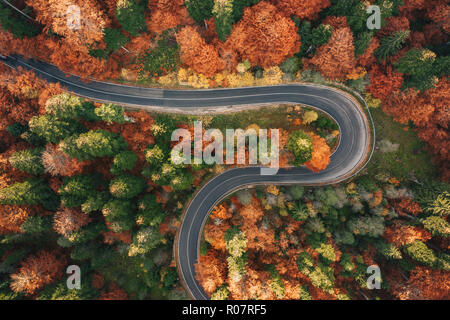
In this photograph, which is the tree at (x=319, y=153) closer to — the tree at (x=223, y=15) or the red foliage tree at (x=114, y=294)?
the tree at (x=223, y=15)

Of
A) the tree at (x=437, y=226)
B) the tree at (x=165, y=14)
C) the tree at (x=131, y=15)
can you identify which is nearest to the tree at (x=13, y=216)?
the tree at (x=131, y=15)

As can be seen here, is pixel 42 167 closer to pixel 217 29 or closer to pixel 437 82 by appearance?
pixel 217 29

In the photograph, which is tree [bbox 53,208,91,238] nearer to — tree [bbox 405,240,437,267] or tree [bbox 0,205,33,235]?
tree [bbox 0,205,33,235]

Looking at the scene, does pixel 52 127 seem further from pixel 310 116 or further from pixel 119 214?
pixel 310 116

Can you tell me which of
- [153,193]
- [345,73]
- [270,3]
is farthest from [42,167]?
[345,73]

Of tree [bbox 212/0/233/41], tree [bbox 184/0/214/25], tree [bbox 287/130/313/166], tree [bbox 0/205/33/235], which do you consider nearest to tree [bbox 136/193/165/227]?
tree [bbox 0/205/33/235]

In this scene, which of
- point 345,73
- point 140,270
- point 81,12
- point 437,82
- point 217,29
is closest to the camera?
point 81,12
